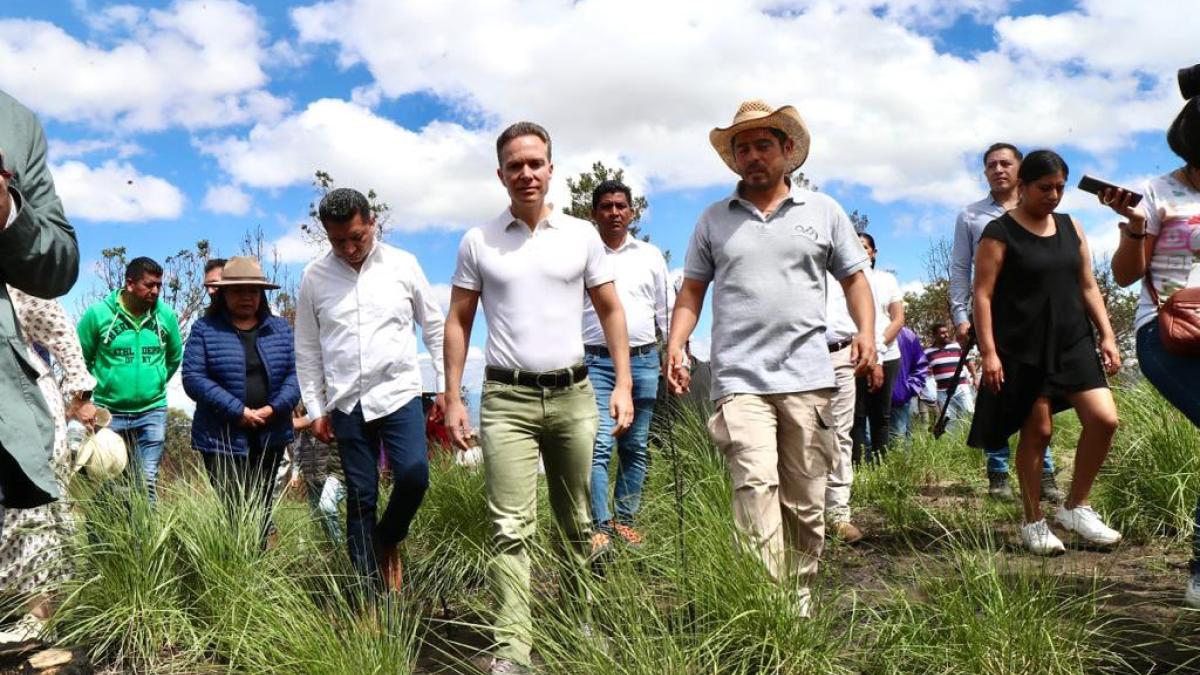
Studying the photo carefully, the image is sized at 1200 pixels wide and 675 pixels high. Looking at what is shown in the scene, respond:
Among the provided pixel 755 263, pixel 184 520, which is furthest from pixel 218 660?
pixel 755 263

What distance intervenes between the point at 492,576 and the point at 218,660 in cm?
112

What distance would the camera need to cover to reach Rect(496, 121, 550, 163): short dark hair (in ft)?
12.7

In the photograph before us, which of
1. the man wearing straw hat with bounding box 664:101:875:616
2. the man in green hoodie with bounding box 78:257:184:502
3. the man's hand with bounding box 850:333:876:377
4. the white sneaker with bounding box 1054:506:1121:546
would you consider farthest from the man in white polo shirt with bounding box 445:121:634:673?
the man in green hoodie with bounding box 78:257:184:502

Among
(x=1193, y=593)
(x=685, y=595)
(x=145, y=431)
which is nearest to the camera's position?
(x=685, y=595)

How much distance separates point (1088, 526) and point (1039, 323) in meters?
1.00

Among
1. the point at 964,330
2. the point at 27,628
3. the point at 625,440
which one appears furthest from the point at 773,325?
→ the point at 27,628

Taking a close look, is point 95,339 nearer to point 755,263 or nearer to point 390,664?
point 390,664

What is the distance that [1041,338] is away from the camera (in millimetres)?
4668

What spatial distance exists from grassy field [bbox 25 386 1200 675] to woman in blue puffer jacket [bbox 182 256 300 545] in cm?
48

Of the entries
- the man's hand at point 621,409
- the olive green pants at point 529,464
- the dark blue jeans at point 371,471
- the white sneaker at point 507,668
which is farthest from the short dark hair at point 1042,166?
the white sneaker at point 507,668

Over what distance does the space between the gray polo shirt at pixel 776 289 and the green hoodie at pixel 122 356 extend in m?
4.25

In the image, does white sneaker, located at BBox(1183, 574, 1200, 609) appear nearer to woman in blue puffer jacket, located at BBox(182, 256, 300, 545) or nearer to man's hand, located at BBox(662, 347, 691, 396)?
man's hand, located at BBox(662, 347, 691, 396)

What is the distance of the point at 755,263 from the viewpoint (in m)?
3.84

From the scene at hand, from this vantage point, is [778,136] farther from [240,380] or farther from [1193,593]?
[240,380]
